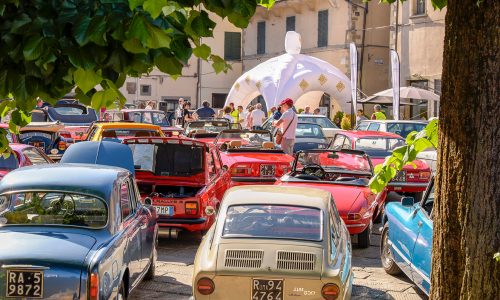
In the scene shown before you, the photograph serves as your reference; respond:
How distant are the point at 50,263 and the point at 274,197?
101 inches

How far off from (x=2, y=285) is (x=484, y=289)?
4.03m

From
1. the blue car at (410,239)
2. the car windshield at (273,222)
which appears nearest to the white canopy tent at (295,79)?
the blue car at (410,239)

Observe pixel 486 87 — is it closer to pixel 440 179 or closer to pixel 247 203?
pixel 440 179

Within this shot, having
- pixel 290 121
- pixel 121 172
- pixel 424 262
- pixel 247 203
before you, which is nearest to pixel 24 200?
pixel 121 172

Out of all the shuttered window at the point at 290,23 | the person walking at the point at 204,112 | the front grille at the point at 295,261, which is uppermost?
the shuttered window at the point at 290,23

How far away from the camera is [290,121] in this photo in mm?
20734

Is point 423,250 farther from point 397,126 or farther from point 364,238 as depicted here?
point 397,126

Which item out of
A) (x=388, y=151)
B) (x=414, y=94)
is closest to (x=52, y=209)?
(x=388, y=151)

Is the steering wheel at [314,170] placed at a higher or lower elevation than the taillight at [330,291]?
higher

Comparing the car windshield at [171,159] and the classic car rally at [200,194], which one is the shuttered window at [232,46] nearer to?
the classic car rally at [200,194]

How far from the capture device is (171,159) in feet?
45.9

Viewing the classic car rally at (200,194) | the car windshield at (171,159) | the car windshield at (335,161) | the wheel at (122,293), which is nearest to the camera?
the classic car rally at (200,194)

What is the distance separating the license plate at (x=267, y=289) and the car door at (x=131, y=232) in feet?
4.97

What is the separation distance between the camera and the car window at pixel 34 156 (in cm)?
1417
